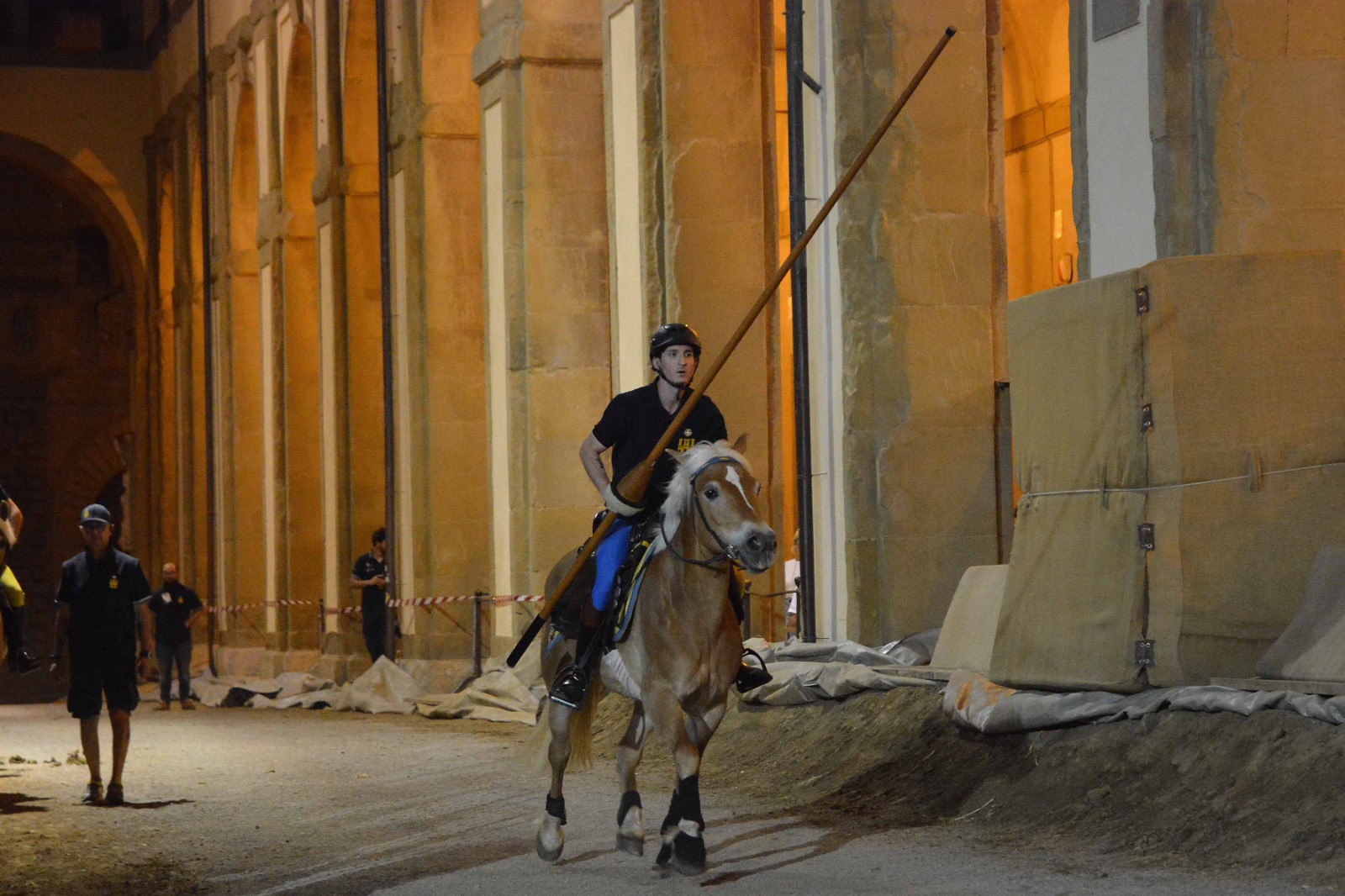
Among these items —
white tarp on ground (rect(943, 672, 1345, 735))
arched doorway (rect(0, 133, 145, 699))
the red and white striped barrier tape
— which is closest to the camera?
white tarp on ground (rect(943, 672, 1345, 735))

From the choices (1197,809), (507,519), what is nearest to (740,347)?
(507,519)

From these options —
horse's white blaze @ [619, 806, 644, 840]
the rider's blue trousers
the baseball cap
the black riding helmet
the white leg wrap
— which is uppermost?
the black riding helmet

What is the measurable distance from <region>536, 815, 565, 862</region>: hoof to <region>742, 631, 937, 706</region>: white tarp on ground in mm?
3680

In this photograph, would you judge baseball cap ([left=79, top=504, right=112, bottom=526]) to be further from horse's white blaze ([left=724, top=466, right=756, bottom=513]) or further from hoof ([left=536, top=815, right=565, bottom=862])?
horse's white blaze ([left=724, top=466, right=756, bottom=513])

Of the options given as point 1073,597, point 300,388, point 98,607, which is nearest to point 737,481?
point 1073,597

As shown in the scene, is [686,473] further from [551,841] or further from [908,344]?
[908,344]

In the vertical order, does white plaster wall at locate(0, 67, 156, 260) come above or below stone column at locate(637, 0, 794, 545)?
above

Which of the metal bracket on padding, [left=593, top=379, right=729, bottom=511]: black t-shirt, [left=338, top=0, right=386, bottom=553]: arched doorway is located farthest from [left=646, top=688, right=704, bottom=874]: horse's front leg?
[left=338, top=0, right=386, bottom=553]: arched doorway

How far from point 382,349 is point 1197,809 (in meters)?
17.7

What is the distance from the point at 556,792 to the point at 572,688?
1.49 feet

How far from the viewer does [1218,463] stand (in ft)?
31.1

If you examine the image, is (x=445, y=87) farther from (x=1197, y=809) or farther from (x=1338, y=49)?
(x=1197, y=809)

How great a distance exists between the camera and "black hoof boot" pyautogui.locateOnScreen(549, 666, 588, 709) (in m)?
9.05

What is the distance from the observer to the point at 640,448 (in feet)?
30.2
